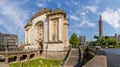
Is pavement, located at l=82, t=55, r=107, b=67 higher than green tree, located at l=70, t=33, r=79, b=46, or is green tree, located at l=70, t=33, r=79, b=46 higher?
green tree, located at l=70, t=33, r=79, b=46

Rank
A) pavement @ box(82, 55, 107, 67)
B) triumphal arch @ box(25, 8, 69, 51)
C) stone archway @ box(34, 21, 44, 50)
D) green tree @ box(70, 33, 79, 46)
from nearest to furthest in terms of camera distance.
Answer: pavement @ box(82, 55, 107, 67) < triumphal arch @ box(25, 8, 69, 51) < stone archway @ box(34, 21, 44, 50) < green tree @ box(70, 33, 79, 46)

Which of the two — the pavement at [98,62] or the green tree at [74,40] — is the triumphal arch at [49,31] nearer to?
the pavement at [98,62]

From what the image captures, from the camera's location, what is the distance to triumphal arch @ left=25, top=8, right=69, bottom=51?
3966cm

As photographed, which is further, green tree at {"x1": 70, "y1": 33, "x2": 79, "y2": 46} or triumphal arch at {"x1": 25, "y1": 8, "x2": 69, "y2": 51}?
green tree at {"x1": 70, "y1": 33, "x2": 79, "y2": 46}

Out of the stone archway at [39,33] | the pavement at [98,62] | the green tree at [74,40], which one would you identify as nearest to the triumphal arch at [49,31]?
the stone archway at [39,33]

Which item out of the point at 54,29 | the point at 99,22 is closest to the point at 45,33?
the point at 54,29

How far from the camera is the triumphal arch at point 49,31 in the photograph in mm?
39656

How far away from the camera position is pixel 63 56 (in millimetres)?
38812

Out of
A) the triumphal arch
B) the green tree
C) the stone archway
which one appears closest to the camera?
the triumphal arch

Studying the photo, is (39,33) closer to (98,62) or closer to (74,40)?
(74,40)

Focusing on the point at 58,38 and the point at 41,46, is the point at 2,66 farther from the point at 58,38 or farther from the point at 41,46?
the point at 41,46

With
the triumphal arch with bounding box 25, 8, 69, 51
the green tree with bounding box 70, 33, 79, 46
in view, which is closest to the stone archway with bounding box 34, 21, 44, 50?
the triumphal arch with bounding box 25, 8, 69, 51

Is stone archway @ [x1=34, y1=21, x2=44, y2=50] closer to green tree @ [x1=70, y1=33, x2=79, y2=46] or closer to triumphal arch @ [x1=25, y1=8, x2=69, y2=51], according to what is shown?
triumphal arch @ [x1=25, y1=8, x2=69, y2=51]

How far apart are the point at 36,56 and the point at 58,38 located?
28.1ft
